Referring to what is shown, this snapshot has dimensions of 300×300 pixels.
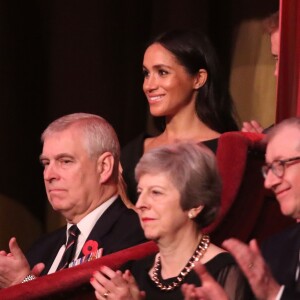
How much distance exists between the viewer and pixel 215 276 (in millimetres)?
2646

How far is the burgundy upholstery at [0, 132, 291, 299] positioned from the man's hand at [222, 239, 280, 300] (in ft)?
1.81

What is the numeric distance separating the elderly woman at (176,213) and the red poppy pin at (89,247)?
37 cm

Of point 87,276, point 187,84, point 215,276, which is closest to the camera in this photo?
point 215,276

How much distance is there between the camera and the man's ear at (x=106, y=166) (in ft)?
10.7

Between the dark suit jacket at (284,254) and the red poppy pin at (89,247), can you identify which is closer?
the dark suit jacket at (284,254)

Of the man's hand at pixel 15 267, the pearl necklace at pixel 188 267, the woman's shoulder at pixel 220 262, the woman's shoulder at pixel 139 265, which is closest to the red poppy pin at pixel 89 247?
the man's hand at pixel 15 267

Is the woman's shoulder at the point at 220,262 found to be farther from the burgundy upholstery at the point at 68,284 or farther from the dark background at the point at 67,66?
the dark background at the point at 67,66

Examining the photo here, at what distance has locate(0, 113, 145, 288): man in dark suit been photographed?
318 cm

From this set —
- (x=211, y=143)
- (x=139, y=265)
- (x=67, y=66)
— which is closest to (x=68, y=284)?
(x=139, y=265)

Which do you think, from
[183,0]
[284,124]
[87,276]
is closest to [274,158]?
[284,124]

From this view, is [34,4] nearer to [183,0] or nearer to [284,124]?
[183,0]

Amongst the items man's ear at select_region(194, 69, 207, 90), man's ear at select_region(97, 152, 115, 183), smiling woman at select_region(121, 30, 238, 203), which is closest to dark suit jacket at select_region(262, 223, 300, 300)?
man's ear at select_region(97, 152, 115, 183)

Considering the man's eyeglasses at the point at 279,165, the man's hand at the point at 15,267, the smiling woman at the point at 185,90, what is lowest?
the man's hand at the point at 15,267

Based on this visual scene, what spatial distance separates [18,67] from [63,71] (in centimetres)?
18
